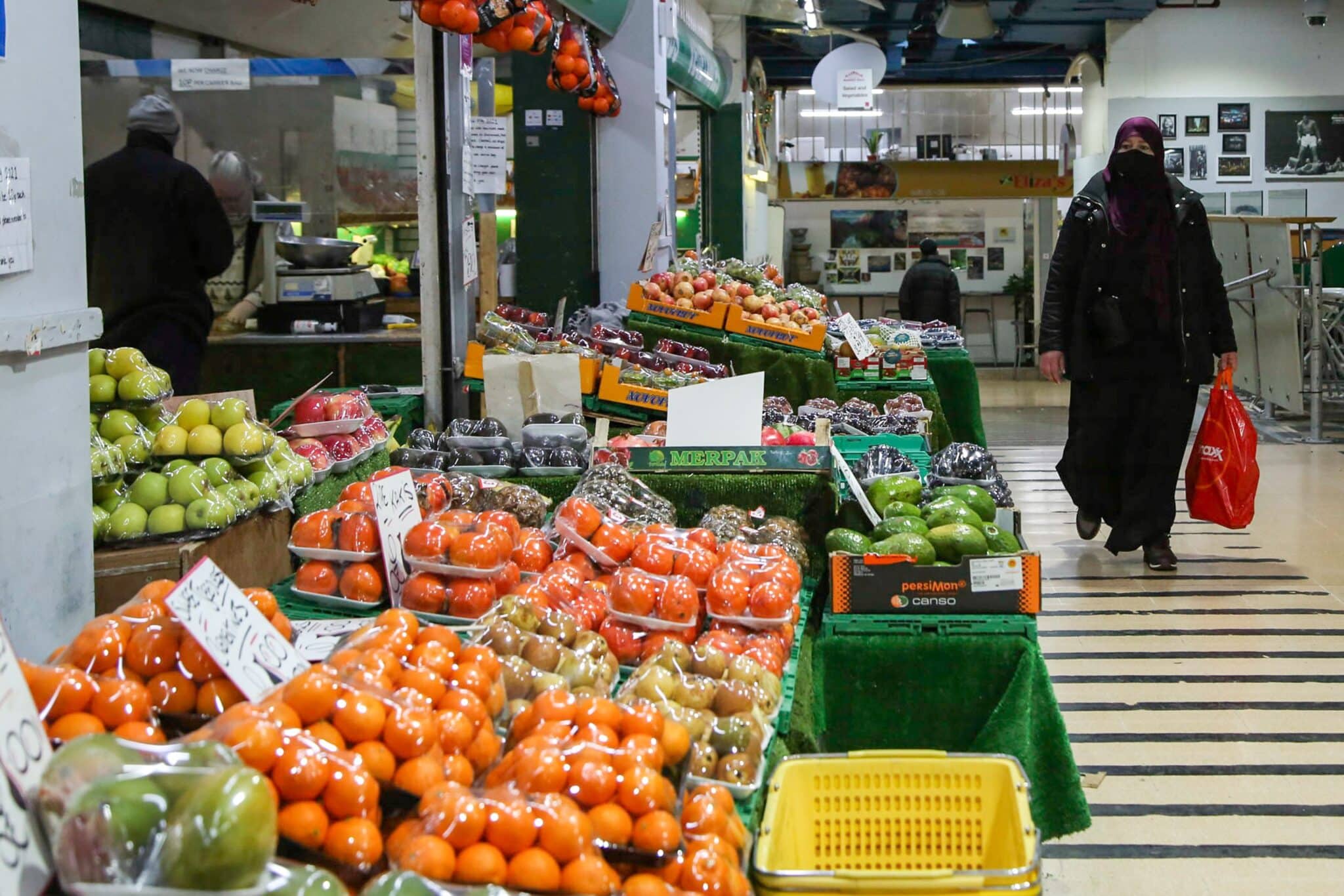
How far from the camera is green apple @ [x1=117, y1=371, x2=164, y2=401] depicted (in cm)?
334

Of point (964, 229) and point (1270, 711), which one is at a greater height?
point (964, 229)

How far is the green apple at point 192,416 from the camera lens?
3.46m

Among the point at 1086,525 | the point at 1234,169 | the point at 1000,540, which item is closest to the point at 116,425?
the point at 1000,540

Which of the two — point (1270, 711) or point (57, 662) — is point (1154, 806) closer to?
point (1270, 711)

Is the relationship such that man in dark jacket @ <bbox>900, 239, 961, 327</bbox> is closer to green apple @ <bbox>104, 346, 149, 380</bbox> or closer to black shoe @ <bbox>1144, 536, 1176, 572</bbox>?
black shoe @ <bbox>1144, 536, 1176, 572</bbox>

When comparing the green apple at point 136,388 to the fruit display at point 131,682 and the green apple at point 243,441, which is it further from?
the fruit display at point 131,682

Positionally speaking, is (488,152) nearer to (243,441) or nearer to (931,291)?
(243,441)

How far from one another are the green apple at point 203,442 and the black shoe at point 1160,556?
168 inches

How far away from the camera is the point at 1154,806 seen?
3791mm

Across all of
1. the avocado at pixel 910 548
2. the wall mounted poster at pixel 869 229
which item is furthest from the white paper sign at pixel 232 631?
the wall mounted poster at pixel 869 229

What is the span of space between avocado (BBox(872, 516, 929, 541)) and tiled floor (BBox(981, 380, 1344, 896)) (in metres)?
0.88

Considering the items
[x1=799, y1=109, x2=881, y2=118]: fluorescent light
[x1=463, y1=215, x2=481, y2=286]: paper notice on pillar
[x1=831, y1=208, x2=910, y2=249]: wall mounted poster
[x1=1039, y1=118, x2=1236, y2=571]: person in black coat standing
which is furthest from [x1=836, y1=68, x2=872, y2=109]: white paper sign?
[x1=463, y1=215, x2=481, y2=286]: paper notice on pillar

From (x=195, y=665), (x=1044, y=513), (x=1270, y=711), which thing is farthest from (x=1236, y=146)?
(x=195, y=665)

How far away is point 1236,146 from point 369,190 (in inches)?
413
